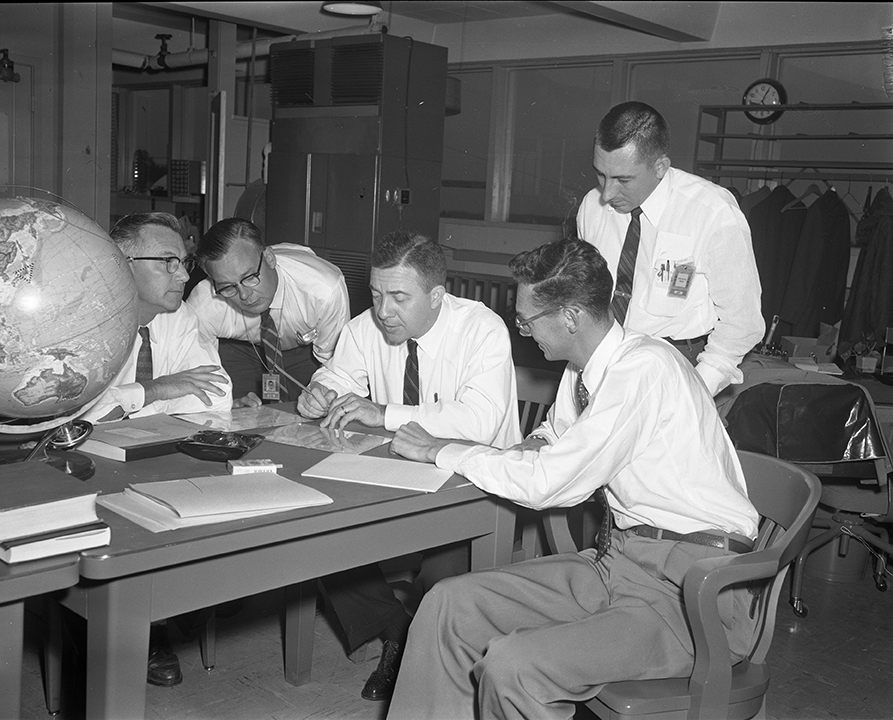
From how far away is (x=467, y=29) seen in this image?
8.58m

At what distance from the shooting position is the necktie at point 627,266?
3082 millimetres

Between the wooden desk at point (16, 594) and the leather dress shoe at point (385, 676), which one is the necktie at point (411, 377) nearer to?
the leather dress shoe at point (385, 676)

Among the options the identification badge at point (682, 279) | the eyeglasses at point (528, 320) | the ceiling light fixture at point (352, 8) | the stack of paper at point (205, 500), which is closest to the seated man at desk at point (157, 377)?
the stack of paper at point (205, 500)

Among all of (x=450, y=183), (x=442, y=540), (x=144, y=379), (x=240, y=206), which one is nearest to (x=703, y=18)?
(x=450, y=183)

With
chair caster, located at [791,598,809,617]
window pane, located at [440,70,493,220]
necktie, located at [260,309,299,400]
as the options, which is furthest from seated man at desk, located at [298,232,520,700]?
window pane, located at [440,70,493,220]

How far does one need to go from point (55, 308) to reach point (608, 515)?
1.26 metres

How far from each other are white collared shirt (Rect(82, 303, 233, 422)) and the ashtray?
17.0 inches

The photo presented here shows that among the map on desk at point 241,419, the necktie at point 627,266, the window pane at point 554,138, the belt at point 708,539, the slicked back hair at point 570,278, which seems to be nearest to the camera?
the belt at point 708,539

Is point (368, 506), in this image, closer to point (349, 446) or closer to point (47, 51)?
point (349, 446)

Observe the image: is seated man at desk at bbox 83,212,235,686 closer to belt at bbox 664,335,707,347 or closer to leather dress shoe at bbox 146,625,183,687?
leather dress shoe at bbox 146,625,183,687

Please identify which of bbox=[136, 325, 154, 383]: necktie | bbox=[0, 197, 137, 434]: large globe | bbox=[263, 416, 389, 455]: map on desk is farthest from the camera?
bbox=[136, 325, 154, 383]: necktie

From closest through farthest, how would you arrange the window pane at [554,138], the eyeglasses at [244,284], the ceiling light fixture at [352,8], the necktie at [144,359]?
the necktie at [144,359] → the eyeglasses at [244,284] → the ceiling light fixture at [352,8] → the window pane at [554,138]

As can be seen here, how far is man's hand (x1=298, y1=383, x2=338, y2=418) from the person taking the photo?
267 cm

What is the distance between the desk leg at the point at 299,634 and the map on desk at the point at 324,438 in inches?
19.4
